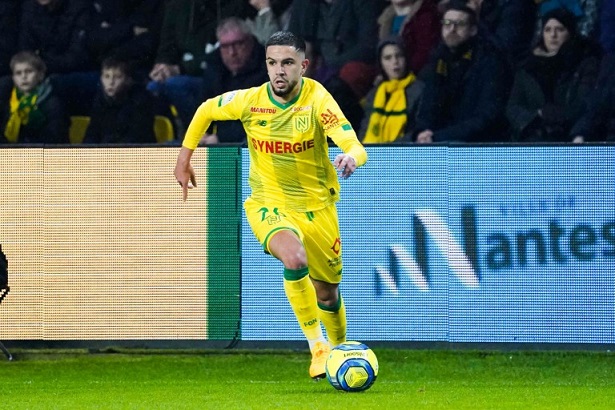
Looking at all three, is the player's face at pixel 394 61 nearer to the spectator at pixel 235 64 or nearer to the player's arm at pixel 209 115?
the spectator at pixel 235 64

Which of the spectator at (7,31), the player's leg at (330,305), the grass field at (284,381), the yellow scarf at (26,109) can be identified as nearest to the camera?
the grass field at (284,381)

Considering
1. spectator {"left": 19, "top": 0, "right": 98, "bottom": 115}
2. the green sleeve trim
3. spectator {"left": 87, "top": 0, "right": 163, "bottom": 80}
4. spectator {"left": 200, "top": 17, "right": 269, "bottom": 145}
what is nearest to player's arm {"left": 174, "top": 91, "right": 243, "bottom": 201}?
the green sleeve trim

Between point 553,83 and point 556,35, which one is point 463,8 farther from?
point 553,83

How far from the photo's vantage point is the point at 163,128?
13320mm

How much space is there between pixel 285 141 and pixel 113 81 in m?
5.34

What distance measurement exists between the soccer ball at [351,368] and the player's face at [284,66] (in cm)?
173

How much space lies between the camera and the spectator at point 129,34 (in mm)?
13631

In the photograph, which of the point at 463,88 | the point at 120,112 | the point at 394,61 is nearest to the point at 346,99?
the point at 394,61

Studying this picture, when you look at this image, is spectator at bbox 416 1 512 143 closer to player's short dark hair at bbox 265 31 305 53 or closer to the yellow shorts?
the yellow shorts

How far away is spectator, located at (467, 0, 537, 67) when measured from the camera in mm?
12695

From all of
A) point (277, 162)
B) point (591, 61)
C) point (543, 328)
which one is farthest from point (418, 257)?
point (591, 61)

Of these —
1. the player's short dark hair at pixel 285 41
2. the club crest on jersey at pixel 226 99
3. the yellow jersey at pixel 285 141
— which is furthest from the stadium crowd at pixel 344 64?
the player's short dark hair at pixel 285 41

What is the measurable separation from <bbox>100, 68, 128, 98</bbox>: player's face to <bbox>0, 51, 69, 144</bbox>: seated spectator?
1.74 feet

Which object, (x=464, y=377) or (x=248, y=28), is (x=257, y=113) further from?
(x=248, y=28)
